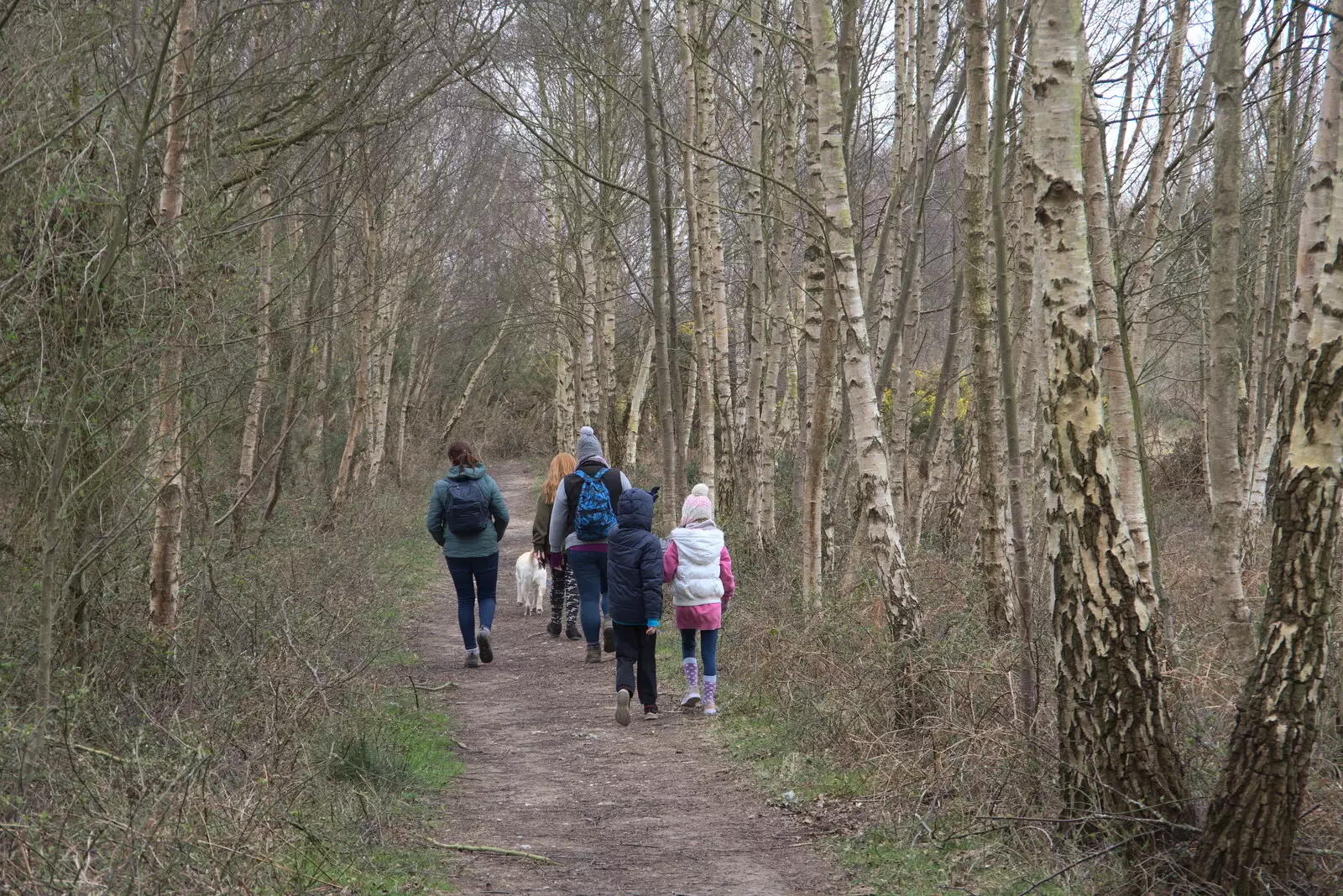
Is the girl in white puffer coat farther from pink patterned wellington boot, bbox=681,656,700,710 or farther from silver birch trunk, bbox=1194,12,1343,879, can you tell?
silver birch trunk, bbox=1194,12,1343,879

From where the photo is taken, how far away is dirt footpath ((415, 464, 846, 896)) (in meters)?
4.93

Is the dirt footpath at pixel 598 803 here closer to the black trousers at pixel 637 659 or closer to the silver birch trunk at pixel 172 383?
the black trousers at pixel 637 659

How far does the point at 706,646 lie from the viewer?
796 centimetres

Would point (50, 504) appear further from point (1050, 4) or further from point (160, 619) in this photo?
point (1050, 4)

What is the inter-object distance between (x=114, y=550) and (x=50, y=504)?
2.32 m

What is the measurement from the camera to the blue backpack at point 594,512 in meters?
9.45

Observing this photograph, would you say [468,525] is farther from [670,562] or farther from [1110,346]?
[1110,346]

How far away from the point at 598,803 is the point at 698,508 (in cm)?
247

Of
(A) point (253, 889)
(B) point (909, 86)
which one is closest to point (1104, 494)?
(A) point (253, 889)

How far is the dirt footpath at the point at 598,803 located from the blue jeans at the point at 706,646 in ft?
1.16

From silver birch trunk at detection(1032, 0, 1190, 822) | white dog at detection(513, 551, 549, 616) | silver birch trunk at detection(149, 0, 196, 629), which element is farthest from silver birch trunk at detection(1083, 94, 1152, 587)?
white dog at detection(513, 551, 549, 616)

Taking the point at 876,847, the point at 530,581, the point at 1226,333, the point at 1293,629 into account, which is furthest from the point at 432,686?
the point at 1293,629

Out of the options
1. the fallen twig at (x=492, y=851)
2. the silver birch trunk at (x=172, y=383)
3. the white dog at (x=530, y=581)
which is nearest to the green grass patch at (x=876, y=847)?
the fallen twig at (x=492, y=851)

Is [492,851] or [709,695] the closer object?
[492,851]
